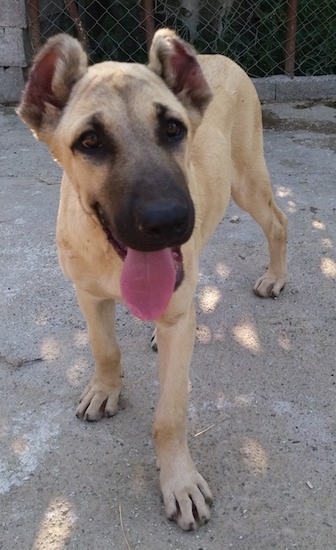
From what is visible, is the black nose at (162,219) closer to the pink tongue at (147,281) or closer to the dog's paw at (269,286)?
the pink tongue at (147,281)

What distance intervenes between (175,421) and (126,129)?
1188mm

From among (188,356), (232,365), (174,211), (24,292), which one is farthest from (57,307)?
(174,211)

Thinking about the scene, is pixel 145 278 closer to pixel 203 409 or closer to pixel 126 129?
pixel 126 129

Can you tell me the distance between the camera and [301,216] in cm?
487

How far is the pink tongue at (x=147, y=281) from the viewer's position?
7.63 feet

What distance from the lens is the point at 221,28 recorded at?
24.5 ft

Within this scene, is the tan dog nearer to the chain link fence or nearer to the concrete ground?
the concrete ground

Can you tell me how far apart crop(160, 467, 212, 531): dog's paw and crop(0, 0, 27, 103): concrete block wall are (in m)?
5.64

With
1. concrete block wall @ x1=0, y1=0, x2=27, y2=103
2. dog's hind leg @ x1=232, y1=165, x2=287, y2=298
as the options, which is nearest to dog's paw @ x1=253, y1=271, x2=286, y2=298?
dog's hind leg @ x1=232, y1=165, x2=287, y2=298

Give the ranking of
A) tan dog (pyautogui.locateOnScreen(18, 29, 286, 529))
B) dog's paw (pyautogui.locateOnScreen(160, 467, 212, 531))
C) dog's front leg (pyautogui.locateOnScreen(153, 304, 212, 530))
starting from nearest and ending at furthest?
tan dog (pyautogui.locateOnScreen(18, 29, 286, 529)), dog's paw (pyautogui.locateOnScreen(160, 467, 212, 531)), dog's front leg (pyautogui.locateOnScreen(153, 304, 212, 530))

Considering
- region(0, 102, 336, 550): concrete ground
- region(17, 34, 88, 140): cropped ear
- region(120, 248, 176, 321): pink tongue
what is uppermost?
region(17, 34, 88, 140): cropped ear

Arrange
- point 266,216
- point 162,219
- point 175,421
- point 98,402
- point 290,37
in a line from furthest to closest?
point 290,37, point 266,216, point 98,402, point 175,421, point 162,219

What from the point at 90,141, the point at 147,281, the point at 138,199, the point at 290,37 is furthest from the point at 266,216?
the point at 290,37

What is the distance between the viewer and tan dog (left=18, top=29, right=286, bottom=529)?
214cm
